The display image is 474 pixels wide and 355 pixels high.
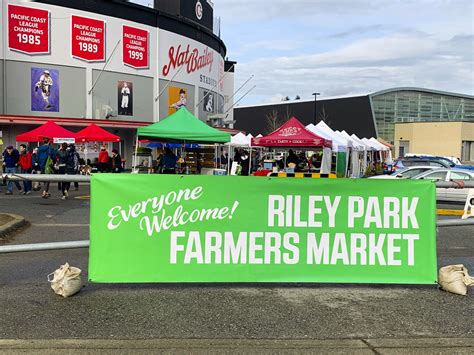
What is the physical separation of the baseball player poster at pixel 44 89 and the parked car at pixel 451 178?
24.5m

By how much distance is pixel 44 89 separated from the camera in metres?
31.8

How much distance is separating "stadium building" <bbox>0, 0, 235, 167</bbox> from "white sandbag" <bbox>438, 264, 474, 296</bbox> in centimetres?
2888

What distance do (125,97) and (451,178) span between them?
25305 millimetres

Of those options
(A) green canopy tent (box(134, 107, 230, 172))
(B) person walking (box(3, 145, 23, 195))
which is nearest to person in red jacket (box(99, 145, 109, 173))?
(B) person walking (box(3, 145, 23, 195))

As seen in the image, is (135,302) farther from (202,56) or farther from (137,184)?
(202,56)

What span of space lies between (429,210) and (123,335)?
129 inches

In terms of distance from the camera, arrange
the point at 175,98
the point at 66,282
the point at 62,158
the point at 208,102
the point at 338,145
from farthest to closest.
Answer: the point at 208,102 → the point at 175,98 → the point at 338,145 → the point at 62,158 → the point at 66,282

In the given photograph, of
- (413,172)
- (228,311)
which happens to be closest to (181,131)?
(413,172)

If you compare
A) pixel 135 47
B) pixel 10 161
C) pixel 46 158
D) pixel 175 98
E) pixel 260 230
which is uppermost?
pixel 135 47

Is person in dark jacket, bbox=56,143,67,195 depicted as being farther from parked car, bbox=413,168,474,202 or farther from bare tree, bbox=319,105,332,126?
bare tree, bbox=319,105,332,126

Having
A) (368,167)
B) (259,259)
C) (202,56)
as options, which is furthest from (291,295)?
(202,56)

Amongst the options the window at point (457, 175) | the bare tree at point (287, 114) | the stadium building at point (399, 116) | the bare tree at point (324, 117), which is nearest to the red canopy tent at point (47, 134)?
the window at point (457, 175)

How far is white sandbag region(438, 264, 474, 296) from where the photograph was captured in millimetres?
5199

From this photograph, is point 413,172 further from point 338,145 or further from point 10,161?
point 10,161
